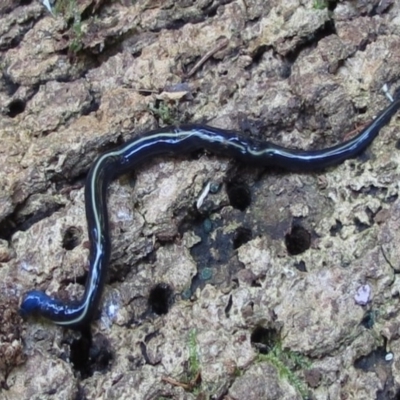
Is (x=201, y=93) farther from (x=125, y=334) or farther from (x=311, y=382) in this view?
(x=311, y=382)

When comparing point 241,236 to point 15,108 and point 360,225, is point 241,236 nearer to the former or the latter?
point 360,225

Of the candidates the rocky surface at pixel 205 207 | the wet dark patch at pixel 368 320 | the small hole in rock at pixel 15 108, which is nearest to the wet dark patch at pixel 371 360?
the rocky surface at pixel 205 207

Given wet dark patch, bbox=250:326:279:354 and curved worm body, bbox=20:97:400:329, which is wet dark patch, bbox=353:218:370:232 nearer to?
curved worm body, bbox=20:97:400:329

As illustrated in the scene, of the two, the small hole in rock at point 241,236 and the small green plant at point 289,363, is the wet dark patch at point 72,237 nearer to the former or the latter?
the small hole in rock at point 241,236

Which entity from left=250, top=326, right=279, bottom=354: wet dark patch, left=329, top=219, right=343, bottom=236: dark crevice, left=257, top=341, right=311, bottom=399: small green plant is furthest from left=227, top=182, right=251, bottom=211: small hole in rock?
left=257, top=341, right=311, bottom=399: small green plant

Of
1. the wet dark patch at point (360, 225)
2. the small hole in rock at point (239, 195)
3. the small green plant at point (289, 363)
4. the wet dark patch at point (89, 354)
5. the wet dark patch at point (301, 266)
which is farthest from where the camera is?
the small hole in rock at point (239, 195)

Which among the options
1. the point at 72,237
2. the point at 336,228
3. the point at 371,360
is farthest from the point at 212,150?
the point at 371,360

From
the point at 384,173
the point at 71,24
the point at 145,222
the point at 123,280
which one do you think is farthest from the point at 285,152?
the point at 71,24
